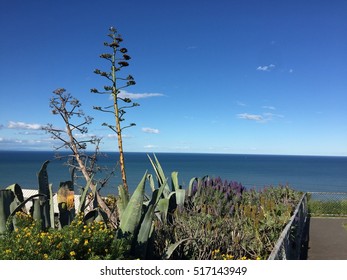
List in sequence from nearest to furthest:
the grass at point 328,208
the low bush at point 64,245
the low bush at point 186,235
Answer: the low bush at point 64,245, the low bush at point 186,235, the grass at point 328,208

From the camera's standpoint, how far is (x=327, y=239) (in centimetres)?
877

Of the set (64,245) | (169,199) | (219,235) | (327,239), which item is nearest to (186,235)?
(219,235)

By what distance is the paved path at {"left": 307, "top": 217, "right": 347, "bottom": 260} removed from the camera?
7.28m

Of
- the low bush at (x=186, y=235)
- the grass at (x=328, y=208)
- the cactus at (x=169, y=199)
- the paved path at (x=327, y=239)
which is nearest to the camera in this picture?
the low bush at (x=186, y=235)

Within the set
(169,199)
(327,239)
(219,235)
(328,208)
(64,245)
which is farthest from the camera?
(328,208)

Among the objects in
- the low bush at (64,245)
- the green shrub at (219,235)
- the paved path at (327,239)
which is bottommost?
the paved path at (327,239)

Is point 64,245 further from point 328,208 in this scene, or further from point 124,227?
point 328,208

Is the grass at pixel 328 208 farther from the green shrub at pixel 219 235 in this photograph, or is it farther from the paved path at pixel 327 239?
the green shrub at pixel 219 235

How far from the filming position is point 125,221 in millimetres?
3932

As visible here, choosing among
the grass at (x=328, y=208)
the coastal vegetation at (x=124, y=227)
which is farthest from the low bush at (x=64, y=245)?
the grass at (x=328, y=208)

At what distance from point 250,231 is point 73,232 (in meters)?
2.64

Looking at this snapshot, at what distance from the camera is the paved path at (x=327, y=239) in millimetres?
7280

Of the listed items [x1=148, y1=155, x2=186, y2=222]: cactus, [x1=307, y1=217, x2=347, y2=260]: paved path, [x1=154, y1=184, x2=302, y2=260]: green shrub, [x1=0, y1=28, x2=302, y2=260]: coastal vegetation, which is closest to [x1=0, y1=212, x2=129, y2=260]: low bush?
[x1=0, y1=28, x2=302, y2=260]: coastal vegetation

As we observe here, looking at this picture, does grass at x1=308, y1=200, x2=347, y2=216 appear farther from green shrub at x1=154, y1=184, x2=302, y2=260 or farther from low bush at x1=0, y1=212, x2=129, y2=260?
low bush at x1=0, y1=212, x2=129, y2=260
